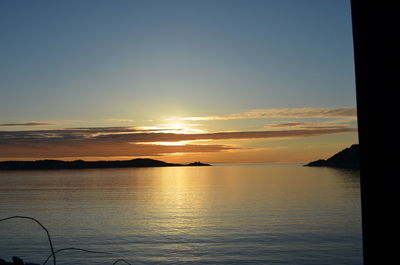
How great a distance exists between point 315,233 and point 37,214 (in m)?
31.2

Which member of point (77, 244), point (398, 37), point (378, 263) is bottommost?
point (77, 244)

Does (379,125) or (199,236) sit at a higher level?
(379,125)

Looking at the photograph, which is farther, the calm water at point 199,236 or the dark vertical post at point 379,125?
the calm water at point 199,236

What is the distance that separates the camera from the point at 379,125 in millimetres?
2564

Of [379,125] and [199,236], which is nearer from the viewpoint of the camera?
[379,125]

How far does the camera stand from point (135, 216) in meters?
40.6

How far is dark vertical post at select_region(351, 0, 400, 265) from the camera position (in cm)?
251

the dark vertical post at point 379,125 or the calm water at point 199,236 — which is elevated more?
the dark vertical post at point 379,125

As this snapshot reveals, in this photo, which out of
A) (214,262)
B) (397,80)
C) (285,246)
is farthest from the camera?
(285,246)

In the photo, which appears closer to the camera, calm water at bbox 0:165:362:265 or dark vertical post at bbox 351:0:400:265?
dark vertical post at bbox 351:0:400:265

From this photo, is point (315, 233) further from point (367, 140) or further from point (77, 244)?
point (367, 140)

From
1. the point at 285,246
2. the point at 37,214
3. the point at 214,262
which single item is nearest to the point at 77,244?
the point at 214,262

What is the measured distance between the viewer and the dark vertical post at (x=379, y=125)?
98.7 inches

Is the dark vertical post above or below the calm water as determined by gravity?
above
